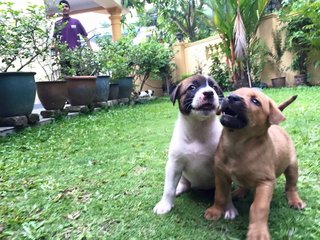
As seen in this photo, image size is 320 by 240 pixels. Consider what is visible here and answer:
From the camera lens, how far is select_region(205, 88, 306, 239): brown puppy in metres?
1.98

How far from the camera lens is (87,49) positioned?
8.96m

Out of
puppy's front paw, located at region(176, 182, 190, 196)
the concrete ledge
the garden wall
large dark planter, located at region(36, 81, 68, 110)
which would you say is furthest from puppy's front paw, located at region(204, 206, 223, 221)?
the garden wall

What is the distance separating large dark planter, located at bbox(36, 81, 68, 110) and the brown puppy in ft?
17.4

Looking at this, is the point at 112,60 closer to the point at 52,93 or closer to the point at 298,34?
the point at 52,93

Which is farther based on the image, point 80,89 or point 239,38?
point 239,38

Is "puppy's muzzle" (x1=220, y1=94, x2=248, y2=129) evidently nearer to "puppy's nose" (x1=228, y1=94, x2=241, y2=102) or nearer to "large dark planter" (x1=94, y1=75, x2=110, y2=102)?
"puppy's nose" (x1=228, y1=94, x2=241, y2=102)

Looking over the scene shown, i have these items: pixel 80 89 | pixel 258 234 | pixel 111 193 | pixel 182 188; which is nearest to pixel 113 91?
pixel 80 89

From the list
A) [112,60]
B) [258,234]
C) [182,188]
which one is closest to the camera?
[258,234]

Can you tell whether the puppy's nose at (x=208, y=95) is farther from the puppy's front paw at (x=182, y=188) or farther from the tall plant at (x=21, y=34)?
the tall plant at (x=21, y=34)

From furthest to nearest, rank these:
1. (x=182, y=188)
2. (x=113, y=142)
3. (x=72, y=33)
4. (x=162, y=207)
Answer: (x=72, y=33), (x=113, y=142), (x=182, y=188), (x=162, y=207)

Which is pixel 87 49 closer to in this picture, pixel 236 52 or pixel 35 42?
pixel 35 42

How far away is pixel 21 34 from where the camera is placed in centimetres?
641

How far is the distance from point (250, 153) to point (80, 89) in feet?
20.3

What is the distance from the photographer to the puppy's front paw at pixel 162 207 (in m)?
2.38
